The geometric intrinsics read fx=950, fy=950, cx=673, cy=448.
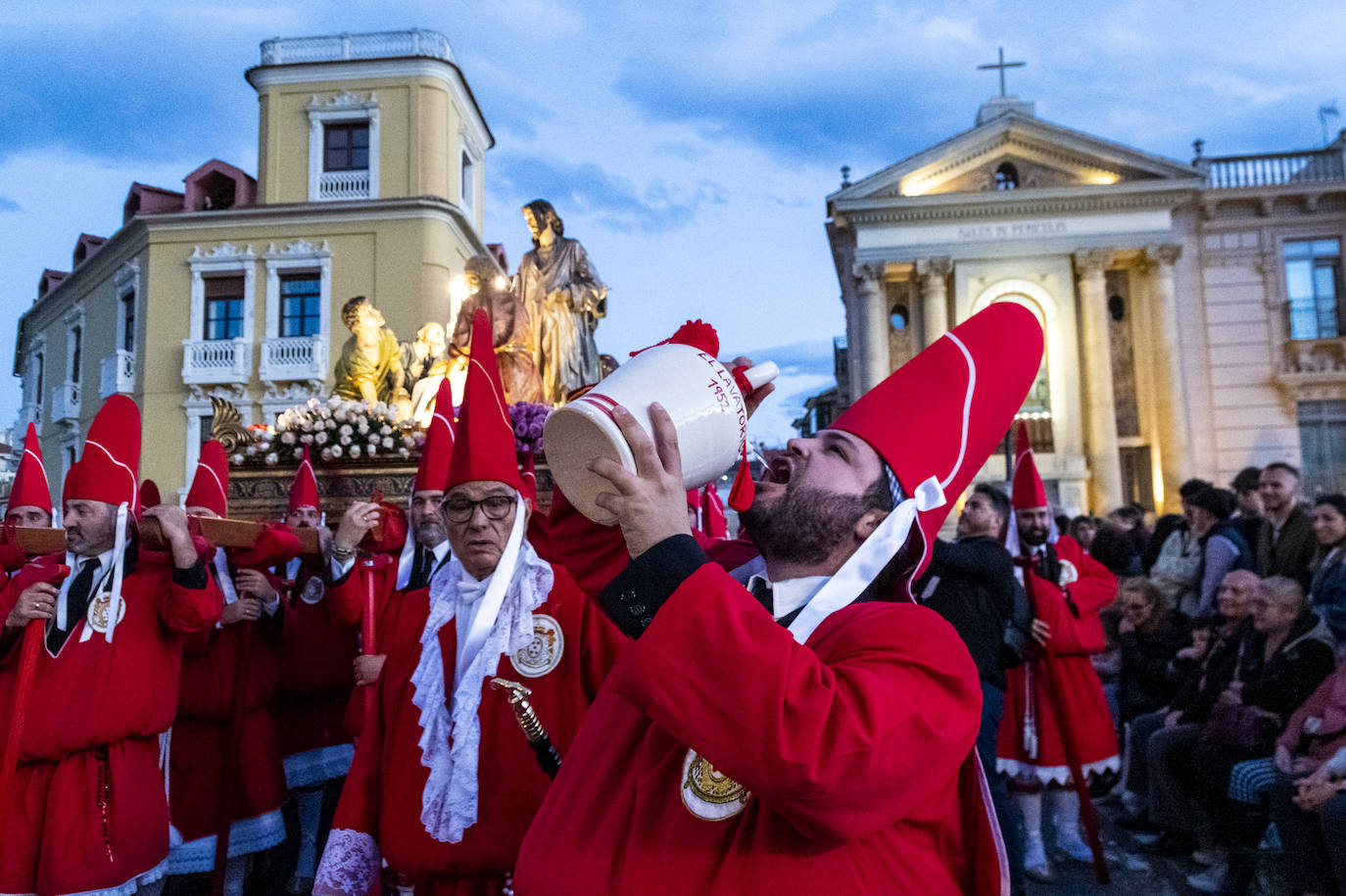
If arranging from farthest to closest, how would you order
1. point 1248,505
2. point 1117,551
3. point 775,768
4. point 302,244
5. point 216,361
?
point 302,244 → point 216,361 → point 1117,551 → point 1248,505 → point 775,768

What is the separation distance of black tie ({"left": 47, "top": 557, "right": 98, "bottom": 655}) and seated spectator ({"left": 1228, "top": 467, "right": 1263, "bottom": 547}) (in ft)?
22.9

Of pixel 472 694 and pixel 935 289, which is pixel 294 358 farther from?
pixel 472 694

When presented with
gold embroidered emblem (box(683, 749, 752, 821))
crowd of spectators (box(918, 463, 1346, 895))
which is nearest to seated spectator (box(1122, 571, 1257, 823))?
crowd of spectators (box(918, 463, 1346, 895))

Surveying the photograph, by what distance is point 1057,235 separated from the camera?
23891 millimetres

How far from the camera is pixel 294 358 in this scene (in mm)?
21547

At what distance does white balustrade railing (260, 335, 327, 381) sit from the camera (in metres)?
21.4

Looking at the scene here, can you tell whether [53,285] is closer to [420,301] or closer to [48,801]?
[420,301]

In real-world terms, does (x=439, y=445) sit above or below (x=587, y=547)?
above

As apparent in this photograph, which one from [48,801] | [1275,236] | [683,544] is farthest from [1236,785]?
[1275,236]

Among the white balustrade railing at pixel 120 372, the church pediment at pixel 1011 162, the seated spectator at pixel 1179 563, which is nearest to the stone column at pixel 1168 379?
the church pediment at pixel 1011 162

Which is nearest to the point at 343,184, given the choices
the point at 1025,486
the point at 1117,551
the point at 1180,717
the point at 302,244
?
the point at 302,244

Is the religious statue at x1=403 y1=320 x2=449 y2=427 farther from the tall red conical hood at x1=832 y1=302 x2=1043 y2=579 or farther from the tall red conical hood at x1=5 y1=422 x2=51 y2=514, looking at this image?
the tall red conical hood at x1=832 y1=302 x2=1043 y2=579

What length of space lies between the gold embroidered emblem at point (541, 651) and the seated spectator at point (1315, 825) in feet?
11.0

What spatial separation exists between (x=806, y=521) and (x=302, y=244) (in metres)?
22.5
